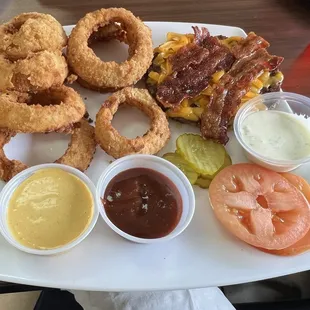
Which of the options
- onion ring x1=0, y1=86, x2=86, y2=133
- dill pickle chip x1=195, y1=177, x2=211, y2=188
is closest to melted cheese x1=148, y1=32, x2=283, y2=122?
dill pickle chip x1=195, y1=177, x2=211, y2=188

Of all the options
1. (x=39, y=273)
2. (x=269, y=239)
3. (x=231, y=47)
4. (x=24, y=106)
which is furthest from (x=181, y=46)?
(x=39, y=273)

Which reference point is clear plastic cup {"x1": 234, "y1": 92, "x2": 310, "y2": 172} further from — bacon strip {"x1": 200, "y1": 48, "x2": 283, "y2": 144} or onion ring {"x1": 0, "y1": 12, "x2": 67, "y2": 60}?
onion ring {"x1": 0, "y1": 12, "x2": 67, "y2": 60}

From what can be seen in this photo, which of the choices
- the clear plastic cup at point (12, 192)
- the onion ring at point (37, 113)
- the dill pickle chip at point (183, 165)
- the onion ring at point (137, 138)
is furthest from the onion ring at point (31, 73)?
the dill pickle chip at point (183, 165)

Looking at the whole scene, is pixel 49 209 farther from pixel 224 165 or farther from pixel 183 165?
pixel 224 165

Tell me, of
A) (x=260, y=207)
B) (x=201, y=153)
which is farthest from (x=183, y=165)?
(x=260, y=207)

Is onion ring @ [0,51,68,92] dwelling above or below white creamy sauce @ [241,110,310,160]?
above

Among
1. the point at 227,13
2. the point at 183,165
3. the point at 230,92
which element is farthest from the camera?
the point at 227,13
